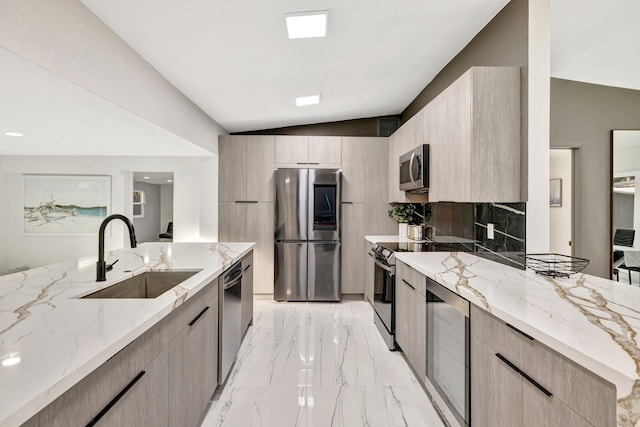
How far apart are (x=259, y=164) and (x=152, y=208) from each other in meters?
4.35

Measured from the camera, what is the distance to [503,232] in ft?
7.23

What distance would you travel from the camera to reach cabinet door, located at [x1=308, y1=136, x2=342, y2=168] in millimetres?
4316

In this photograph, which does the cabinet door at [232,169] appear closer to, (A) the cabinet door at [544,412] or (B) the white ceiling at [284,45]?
(B) the white ceiling at [284,45]

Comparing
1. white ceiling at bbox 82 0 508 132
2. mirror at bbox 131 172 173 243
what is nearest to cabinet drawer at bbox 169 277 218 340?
white ceiling at bbox 82 0 508 132

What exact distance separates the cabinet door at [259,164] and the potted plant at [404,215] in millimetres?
1689

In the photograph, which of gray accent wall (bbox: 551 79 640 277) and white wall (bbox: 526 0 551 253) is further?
gray accent wall (bbox: 551 79 640 277)

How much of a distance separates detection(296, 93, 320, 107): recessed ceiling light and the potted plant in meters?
1.75

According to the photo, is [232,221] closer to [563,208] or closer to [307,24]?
[307,24]

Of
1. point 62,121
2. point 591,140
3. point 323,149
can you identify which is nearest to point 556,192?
point 591,140

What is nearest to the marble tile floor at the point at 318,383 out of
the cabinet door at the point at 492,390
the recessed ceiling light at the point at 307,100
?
the cabinet door at the point at 492,390

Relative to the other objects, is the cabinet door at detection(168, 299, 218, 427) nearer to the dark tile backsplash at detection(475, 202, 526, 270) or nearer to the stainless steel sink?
the stainless steel sink

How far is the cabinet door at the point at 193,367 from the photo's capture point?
139 cm

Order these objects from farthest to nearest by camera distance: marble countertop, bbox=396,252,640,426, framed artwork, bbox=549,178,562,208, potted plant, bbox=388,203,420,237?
potted plant, bbox=388,203,420,237 → framed artwork, bbox=549,178,562,208 → marble countertop, bbox=396,252,640,426

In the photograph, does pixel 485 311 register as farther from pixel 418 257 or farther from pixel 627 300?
pixel 418 257
